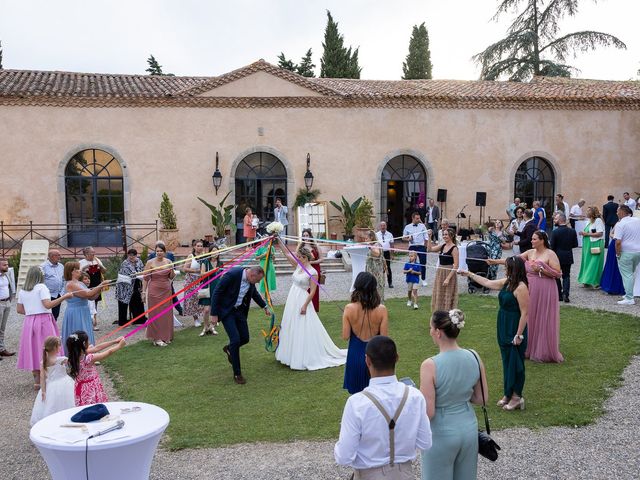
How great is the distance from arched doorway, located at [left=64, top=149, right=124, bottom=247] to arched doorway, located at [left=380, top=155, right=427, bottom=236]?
9493 millimetres

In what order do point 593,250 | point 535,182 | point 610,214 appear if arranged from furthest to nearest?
point 535,182 < point 610,214 < point 593,250

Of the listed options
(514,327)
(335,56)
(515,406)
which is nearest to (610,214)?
(514,327)

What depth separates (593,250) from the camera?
42.4 ft

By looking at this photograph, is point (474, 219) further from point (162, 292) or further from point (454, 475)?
point (454, 475)

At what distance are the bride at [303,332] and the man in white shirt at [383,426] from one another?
4.76 metres

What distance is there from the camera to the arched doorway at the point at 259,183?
68.5 ft

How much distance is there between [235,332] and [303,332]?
1.06 m

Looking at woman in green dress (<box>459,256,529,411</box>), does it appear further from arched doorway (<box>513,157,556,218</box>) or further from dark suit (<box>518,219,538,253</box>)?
arched doorway (<box>513,157,556,218</box>)

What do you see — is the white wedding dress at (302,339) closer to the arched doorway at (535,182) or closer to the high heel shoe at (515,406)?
the high heel shoe at (515,406)

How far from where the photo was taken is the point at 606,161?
22516 millimetres

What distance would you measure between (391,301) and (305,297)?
4811 mm

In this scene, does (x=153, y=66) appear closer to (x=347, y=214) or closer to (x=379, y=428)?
(x=347, y=214)

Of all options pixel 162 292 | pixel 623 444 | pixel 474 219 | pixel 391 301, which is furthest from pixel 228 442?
pixel 474 219

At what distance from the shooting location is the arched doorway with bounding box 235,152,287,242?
20.9 m
